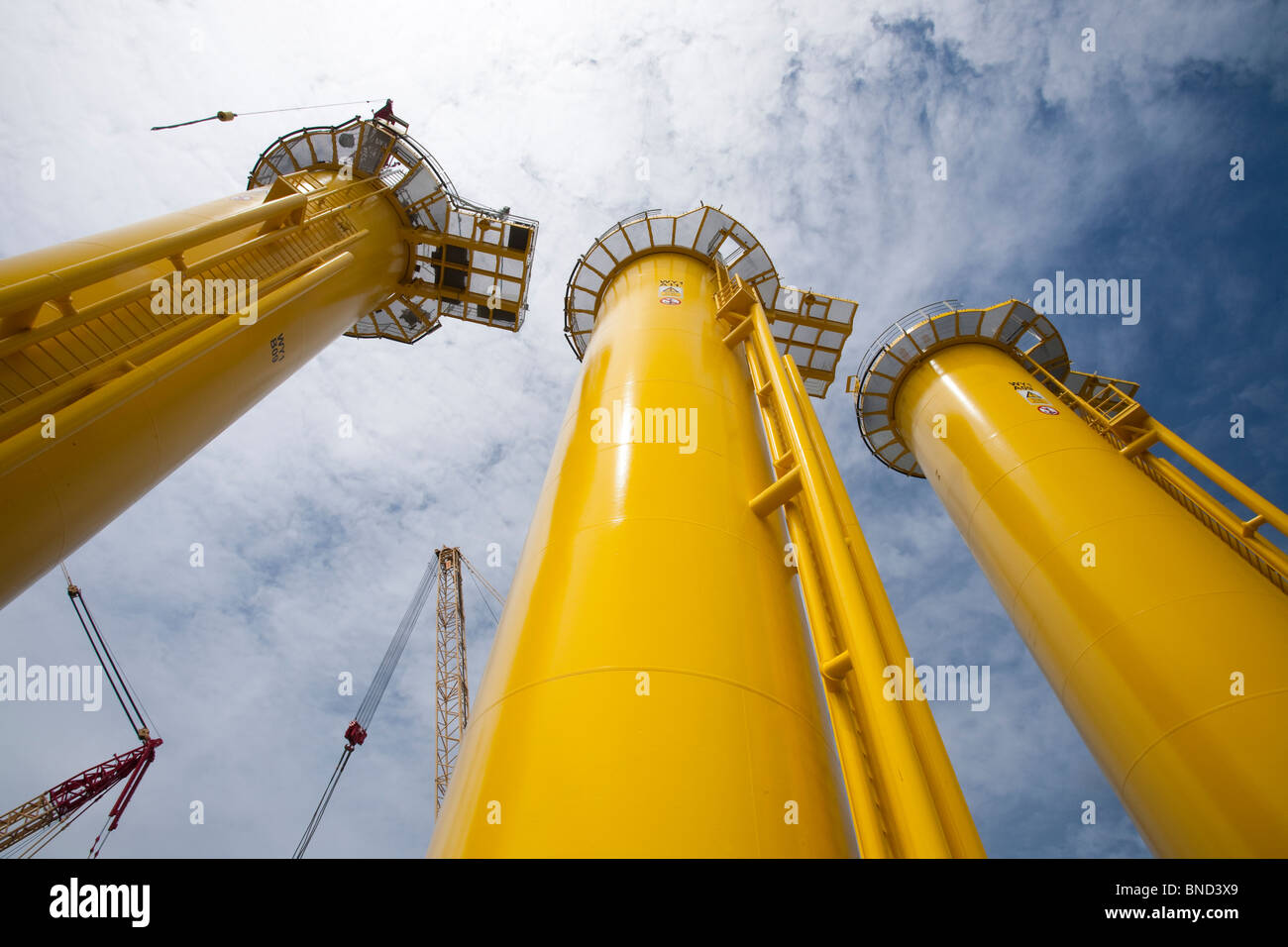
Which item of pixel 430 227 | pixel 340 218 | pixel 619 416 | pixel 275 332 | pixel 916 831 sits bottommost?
pixel 916 831

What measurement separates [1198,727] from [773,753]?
8.54 meters

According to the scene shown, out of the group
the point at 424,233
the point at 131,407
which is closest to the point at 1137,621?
the point at 131,407

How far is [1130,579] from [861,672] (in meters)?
9.58

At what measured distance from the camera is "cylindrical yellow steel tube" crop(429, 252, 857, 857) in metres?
3.42

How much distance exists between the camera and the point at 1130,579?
34.7 ft

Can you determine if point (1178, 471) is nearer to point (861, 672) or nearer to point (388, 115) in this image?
point (861, 672)

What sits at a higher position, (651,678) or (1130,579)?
(1130,579)

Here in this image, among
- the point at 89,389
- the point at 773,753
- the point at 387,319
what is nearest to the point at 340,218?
the point at 387,319

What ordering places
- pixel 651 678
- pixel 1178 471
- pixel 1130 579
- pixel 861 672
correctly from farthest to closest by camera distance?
pixel 1178 471, pixel 1130 579, pixel 651 678, pixel 861 672

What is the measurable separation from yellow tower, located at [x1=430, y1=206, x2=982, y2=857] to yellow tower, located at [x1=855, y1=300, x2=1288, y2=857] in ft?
23.7

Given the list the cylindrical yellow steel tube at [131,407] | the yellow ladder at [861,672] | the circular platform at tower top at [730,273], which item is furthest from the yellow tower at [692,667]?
the circular platform at tower top at [730,273]

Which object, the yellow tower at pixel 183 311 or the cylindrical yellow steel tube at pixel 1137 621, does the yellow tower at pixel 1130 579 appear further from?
the yellow tower at pixel 183 311
